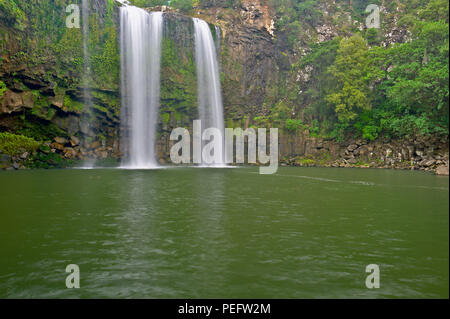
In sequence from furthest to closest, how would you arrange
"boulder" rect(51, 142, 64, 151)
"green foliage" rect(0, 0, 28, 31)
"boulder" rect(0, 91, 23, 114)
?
"boulder" rect(51, 142, 64, 151) → "boulder" rect(0, 91, 23, 114) → "green foliage" rect(0, 0, 28, 31)

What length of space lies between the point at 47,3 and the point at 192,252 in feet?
137

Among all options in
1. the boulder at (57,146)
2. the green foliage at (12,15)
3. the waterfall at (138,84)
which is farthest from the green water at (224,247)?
the waterfall at (138,84)

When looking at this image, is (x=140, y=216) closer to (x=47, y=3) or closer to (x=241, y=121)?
(x=47, y=3)

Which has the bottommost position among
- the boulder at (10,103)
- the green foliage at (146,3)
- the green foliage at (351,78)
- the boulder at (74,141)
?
the boulder at (74,141)

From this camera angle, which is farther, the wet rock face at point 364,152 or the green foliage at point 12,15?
the wet rock face at point 364,152

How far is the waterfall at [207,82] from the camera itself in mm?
49344

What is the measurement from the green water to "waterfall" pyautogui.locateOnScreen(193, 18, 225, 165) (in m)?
35.6

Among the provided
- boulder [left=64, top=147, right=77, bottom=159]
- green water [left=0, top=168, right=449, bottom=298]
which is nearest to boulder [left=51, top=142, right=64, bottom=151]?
boulder [left=64, top=147, right=77, bottom=159]

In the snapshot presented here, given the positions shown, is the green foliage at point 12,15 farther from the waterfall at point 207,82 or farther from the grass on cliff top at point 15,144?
the waterfall at point 207,82

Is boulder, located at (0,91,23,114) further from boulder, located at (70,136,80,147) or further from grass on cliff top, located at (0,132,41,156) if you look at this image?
boulder, located at (70,136,80,147)

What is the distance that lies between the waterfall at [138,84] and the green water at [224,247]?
30.8 meters

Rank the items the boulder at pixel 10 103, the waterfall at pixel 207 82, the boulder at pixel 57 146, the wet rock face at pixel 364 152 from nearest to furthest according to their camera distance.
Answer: the boulder at pixel 10 103
the wet rock face at pixel 364 152
the boulder at pixel 57 146
the waterfall at pixel 207 82

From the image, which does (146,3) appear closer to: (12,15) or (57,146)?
(12,15)

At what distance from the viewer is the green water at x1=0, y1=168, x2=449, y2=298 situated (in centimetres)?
575
